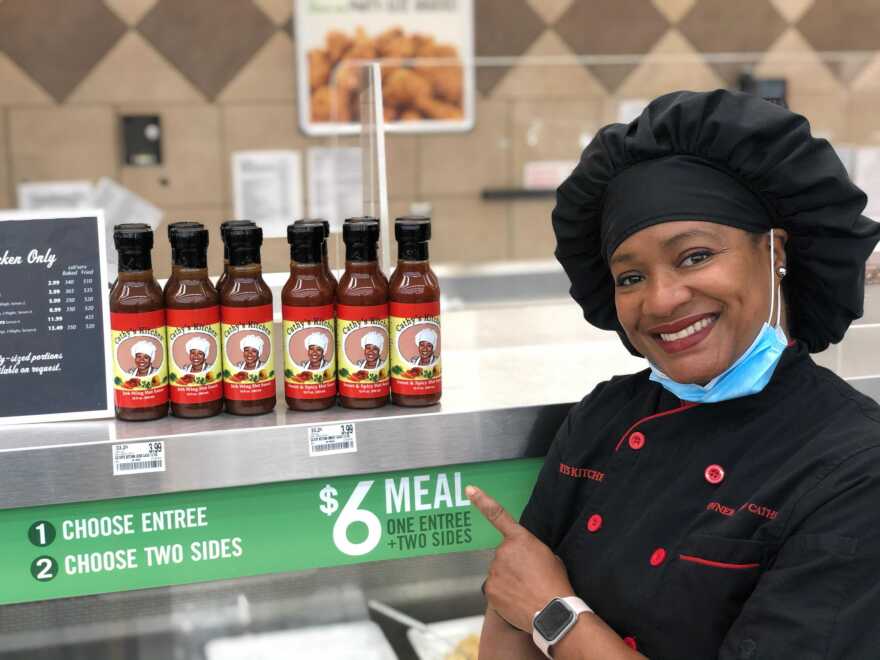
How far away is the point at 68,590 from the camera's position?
1.53m

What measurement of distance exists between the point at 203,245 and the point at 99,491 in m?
0.37

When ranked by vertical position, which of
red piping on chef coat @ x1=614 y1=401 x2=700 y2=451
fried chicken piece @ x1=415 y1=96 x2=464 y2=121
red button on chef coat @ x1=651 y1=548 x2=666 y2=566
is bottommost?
red button on chef coat @ x1=651 y1=548 x2=666 y2=566

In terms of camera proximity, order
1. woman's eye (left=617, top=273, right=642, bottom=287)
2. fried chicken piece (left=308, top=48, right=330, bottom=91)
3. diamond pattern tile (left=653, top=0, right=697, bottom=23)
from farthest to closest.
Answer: diamond pattern tile (left=653, top=0, right=697, bottom=23) < fried chicken piece (left=308, top=48, right=330, bottom=91) < woman's eye (left=617, top=273, right=642, bottom=287)

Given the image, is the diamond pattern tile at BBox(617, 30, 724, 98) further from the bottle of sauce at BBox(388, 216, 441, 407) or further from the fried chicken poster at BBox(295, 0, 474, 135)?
the bottle of sauce at BBox(388, 216, 441, 407)

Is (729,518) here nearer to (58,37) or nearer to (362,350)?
(362,350)

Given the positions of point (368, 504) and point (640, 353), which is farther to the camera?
point (368, 504)

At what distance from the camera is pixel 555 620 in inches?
53.8

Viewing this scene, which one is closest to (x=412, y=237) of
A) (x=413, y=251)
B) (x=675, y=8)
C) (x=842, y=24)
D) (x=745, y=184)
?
(x=413, y=251)

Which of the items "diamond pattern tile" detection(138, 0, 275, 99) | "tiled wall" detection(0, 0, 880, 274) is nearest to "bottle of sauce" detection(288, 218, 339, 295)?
"tiled wall" detection(0, 0, 880, 274)

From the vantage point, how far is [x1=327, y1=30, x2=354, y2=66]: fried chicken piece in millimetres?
4305

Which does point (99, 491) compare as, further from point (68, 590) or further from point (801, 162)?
point (801, 162)

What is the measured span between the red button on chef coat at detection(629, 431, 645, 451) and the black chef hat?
0.24m

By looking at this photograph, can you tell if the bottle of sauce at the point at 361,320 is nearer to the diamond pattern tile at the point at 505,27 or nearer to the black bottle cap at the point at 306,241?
the black bottle cap at the point at 306,241

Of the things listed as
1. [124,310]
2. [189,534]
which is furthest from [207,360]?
[189,534]
